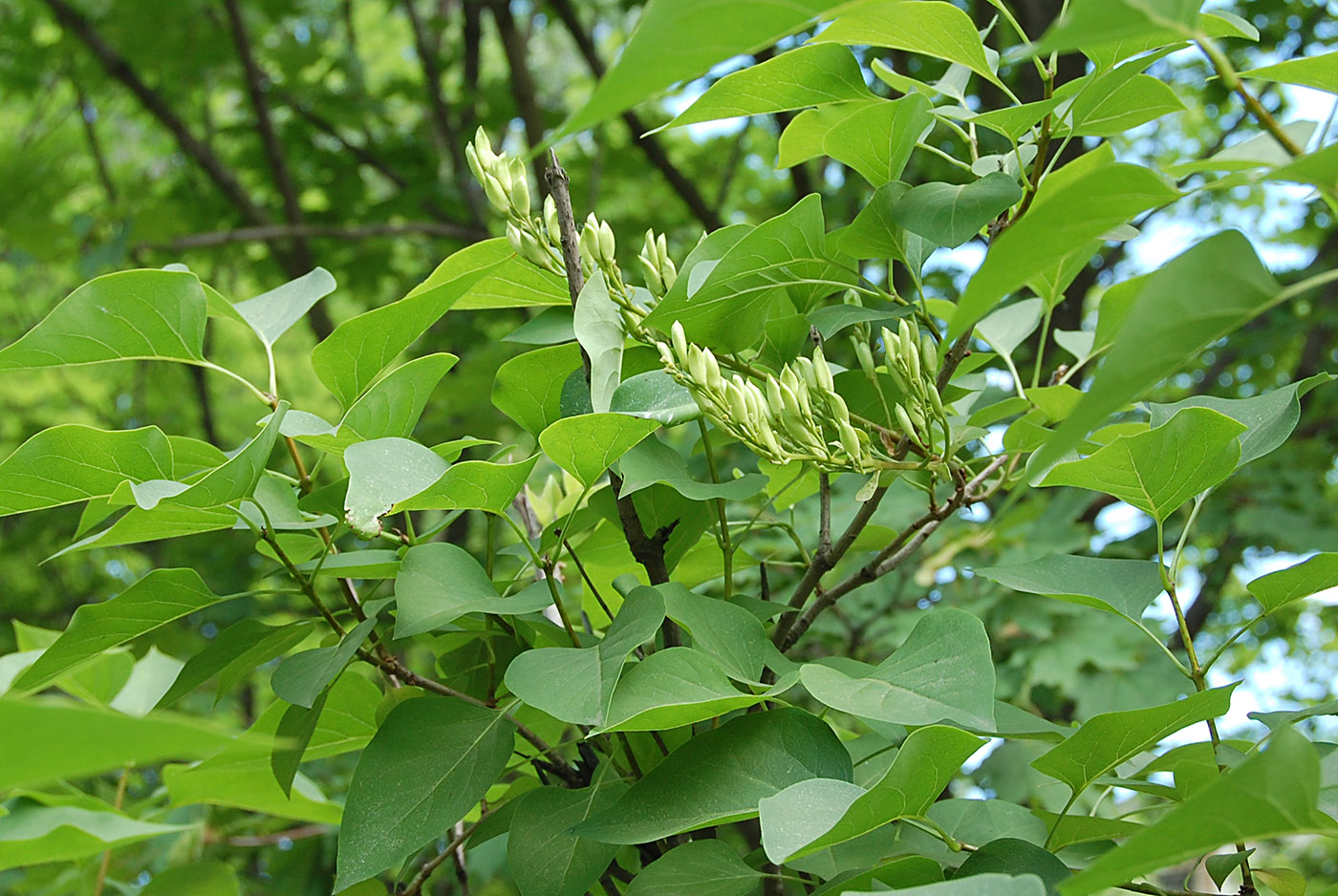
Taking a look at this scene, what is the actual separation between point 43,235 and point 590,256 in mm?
2502

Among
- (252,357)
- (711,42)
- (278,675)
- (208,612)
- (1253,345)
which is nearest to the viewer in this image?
(711,42)

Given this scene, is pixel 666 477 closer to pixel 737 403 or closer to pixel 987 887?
pixel 737 403

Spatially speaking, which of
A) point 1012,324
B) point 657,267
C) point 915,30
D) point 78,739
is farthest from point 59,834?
point 1012,324

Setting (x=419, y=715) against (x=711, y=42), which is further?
(x=419, y=715)

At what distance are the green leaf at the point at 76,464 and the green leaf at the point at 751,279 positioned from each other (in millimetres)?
215

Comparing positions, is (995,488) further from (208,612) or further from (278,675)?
(208,612)

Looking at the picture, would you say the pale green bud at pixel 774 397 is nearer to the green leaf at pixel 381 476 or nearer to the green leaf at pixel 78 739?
the green leaf at pixel 381 476

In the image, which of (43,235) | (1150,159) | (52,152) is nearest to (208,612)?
(43,235)

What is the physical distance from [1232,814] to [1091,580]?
0.22m

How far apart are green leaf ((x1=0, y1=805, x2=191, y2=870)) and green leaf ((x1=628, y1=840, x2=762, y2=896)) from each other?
6.8 inches

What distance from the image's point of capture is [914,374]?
16.7 inches

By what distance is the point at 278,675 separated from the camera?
1.39ft

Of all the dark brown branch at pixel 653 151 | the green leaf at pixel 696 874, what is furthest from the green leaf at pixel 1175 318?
the dark brown branch at pixel 653 151

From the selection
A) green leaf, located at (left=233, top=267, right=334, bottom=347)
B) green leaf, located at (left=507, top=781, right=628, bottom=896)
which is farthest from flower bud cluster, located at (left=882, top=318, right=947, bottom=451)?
green leaf, located at (left=233, top=267, right=334, bottom=347)
